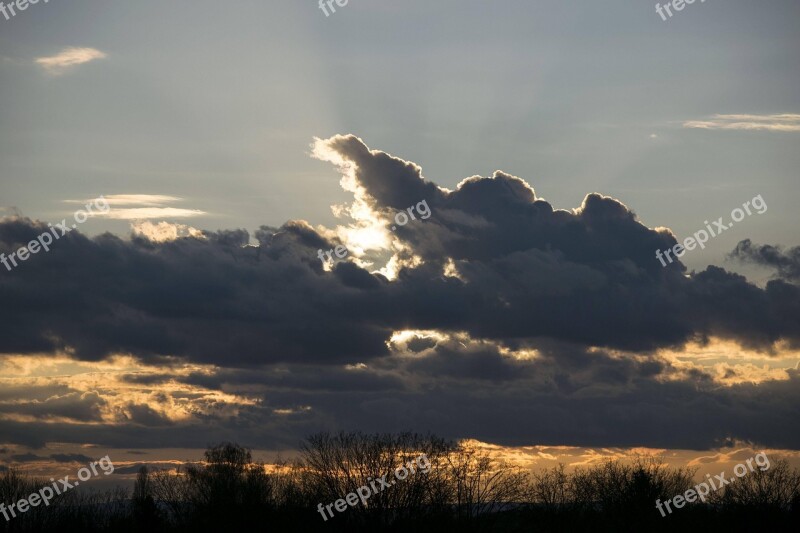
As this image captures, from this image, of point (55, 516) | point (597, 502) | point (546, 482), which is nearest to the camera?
point (55, 516)

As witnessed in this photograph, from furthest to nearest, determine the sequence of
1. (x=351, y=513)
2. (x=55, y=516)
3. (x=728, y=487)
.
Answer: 1. (x=728, y=487)
2. (x=55, y=516)
3. (x=351, y=513)

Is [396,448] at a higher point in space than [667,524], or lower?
higher

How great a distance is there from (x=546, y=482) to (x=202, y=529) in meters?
67.1

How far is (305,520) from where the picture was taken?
406 feet

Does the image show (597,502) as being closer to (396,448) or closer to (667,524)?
(667,524)

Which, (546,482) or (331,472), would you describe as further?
(546,482)

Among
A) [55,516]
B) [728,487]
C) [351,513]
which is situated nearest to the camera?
[351,513]

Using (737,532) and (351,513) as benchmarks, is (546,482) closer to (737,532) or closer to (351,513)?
(737,532)

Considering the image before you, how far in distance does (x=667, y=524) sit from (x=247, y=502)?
57.9 meters

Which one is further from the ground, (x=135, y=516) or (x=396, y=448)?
(x=396, y=448)

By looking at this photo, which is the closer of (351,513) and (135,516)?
(351,513)

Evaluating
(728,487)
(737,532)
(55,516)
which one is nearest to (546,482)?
(728,487)

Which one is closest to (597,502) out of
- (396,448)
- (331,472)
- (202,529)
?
(396,448)

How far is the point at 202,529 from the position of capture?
12800cm
